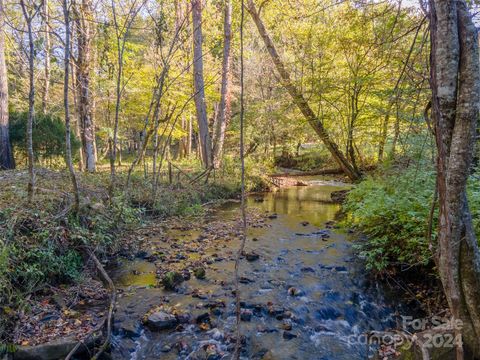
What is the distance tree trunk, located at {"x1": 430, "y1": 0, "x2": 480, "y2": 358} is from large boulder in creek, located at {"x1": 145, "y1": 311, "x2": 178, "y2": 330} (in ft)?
9.60

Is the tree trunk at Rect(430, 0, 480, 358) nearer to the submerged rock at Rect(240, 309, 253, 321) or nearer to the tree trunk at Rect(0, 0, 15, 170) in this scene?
the submerged rock at Rect(240, 309, 253, 321)

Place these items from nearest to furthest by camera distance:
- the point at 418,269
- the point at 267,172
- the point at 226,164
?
the point at 418,269
the point at 226,164
the point at 267,172

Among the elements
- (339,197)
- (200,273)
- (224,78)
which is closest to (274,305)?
(200,273)

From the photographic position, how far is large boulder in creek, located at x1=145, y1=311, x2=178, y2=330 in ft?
11.9

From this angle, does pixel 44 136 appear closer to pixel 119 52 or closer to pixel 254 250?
pixel 119 52

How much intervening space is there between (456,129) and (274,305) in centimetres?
307

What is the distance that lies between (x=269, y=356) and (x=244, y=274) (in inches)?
77.3

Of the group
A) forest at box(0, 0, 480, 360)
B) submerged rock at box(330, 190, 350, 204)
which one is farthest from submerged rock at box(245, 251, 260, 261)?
submerged rock at box(330, 190, 350, 204)

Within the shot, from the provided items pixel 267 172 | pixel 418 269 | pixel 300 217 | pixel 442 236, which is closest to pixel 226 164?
pixel 267 172

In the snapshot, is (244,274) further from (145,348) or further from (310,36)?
(310,36)

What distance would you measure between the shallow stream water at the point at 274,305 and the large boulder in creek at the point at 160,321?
7 cm

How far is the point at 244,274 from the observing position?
5.19m

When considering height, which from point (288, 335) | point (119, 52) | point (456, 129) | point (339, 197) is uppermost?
point (119, 52)

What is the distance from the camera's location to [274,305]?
4.20m
